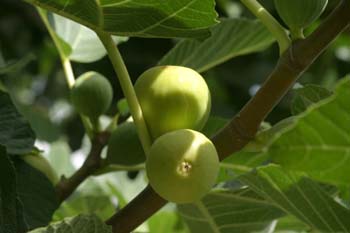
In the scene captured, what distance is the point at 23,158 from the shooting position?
1.17 meters

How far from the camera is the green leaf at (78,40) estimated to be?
1.45 meters

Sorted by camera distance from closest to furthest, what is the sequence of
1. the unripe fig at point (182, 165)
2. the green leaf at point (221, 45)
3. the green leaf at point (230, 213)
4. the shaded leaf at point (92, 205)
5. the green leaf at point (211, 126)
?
the unripe fig at point (182, 165), the green leaf at point (230, 213), the green leaf at point (211, 126), the green leaf at point (221, 45), the shaded leaf at point (92, 205)

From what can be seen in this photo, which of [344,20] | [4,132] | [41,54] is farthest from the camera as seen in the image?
[41,54]

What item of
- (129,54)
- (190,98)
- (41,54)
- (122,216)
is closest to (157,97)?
(190,98)

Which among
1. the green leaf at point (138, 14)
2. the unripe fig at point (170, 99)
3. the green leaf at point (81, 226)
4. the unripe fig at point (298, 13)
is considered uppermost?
the unripe fig at point (298, 13)

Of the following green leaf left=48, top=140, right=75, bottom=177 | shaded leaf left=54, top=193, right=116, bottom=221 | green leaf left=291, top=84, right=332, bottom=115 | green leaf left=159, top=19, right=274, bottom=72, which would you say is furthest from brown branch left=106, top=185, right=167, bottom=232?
green leaf left=48, top=140, right=75, bottom=177

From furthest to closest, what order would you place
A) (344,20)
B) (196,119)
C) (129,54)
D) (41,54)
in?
(41,54)
(129,54)
(196,119)
(344,20)

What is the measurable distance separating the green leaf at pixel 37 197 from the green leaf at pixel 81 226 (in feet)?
0.70

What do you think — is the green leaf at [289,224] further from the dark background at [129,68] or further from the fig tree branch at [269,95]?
the dark background at [129,68]

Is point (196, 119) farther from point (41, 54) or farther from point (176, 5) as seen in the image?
point (41, 54)

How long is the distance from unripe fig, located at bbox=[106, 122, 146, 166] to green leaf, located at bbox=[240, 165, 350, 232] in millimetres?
238

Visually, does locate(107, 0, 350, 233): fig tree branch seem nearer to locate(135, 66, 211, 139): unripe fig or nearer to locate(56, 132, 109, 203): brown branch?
locate(135, 66, 211, 139): unripe fig

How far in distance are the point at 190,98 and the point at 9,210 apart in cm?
26

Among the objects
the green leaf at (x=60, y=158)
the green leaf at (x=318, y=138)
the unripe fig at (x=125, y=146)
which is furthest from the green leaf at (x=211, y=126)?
the green leaf at (x=60, y=158)
